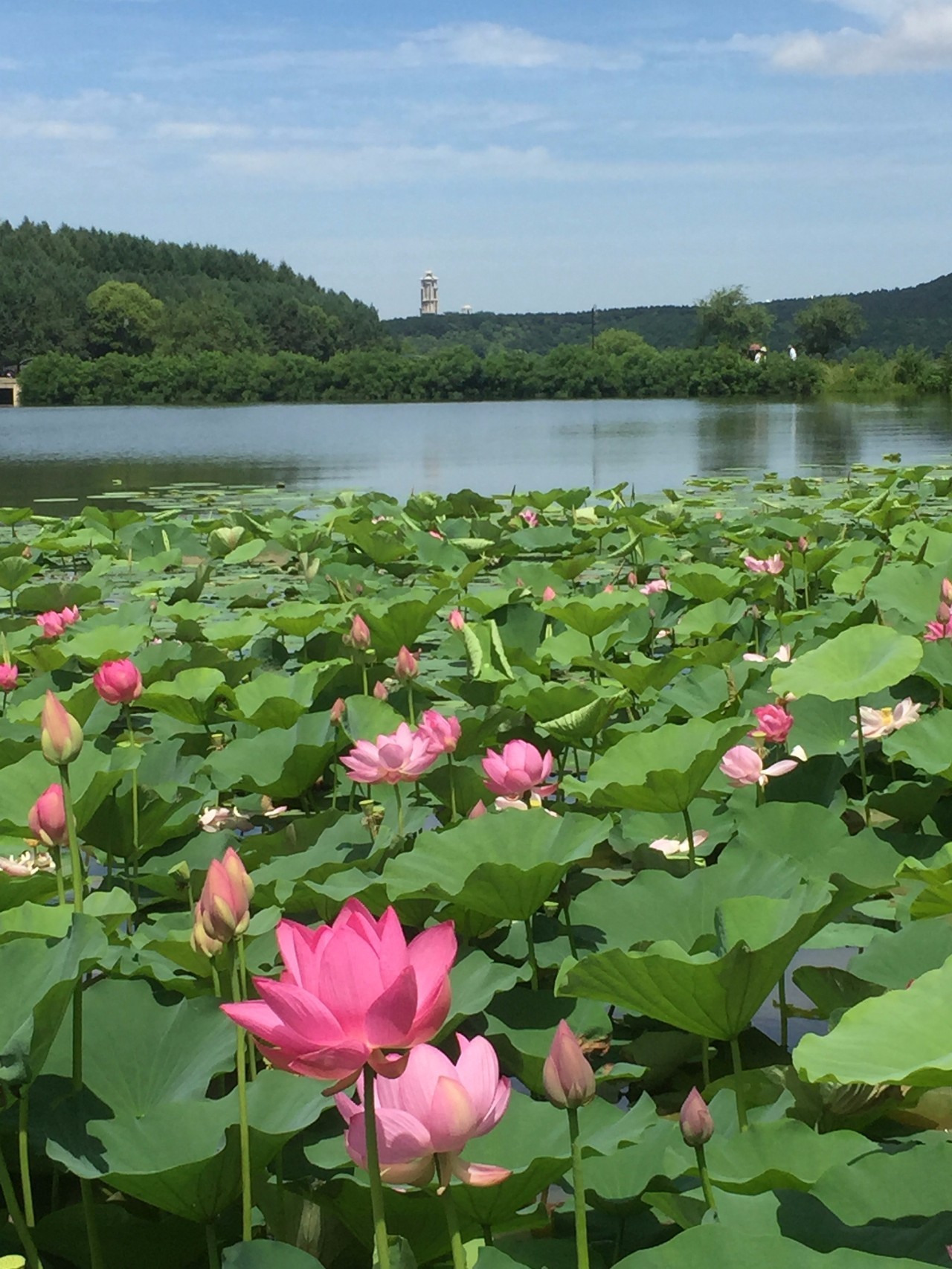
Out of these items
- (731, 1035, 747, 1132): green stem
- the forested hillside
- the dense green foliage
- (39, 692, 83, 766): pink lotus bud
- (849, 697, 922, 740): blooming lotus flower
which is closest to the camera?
(731, 1035, 747, 1132): green stem

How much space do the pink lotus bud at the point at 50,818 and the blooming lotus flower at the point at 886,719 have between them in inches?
48.6

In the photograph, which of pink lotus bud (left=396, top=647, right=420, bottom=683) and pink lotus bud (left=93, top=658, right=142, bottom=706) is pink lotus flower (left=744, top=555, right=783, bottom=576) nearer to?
pink lotus bud (left=396, top=647, right=420, bottom=683)

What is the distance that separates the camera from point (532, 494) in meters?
5.98

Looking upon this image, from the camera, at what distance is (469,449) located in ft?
53.2

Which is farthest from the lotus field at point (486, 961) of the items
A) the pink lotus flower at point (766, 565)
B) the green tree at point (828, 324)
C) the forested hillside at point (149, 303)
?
the forested hillside at point (149, 303)

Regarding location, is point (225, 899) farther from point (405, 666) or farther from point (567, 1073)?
point (405, 666)

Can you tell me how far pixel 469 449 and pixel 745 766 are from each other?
1479cm

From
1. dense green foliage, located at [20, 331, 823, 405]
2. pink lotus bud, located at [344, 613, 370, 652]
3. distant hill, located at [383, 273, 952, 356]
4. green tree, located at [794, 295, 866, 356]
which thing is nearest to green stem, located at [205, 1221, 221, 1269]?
Answer: pink lotus bud, located at [344, 613, 370, 652]

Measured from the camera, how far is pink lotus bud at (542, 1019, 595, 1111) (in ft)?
2.32

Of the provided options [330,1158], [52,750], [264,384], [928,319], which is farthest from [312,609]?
[928,319]

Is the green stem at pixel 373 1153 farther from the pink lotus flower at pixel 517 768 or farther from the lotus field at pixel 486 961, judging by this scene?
the pink lotus flower at pixel 517 768

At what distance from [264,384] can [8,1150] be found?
45.7 meters

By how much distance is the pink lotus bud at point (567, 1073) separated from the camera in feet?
2.32

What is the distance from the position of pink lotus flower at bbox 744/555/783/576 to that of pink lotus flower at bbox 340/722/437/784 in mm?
2124
